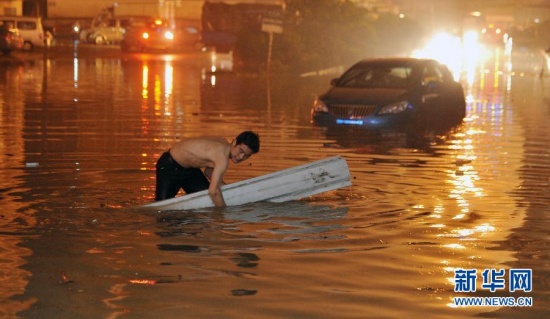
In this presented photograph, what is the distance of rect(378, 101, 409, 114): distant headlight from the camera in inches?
827

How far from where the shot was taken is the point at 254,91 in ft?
103

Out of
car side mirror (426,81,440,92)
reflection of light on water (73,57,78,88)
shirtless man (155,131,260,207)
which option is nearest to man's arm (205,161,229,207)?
shirtless man (155,131,260,207)

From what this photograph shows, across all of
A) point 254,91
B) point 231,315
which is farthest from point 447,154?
point 254,91

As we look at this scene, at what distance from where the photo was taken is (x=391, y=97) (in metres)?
21.4

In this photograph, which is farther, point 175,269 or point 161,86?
point 161,86

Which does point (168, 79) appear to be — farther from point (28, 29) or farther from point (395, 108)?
point (28, 29)

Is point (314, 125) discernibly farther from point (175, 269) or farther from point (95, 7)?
point (95, 7)

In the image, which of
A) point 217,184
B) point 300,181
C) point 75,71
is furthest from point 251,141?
point 75,71

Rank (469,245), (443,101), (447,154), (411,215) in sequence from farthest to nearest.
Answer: (443,101) < (447,154) < (411,215) < (469,245)

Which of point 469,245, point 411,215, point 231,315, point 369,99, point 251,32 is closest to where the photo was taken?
point 231,315

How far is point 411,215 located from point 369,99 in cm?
968

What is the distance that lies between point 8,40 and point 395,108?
30561mm

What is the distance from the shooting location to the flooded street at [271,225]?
7.91m

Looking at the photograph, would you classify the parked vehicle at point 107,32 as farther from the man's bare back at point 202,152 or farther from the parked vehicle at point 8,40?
the man's bare back at point 202,152
